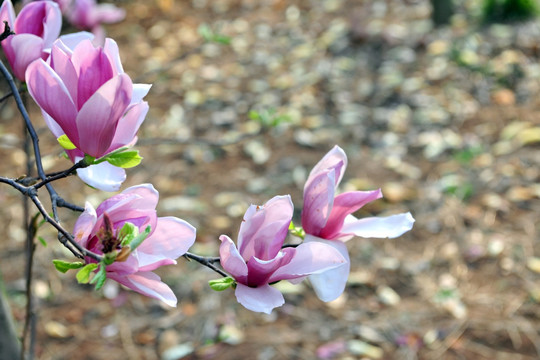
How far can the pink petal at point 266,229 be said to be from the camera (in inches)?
26.9

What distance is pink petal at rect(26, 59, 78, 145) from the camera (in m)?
0.62

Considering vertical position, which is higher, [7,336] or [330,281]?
[330,281]

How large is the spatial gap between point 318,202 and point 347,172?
2.08m

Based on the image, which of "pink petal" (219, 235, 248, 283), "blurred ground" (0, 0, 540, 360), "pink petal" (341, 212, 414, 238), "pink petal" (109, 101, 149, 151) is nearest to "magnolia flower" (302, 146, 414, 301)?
"pink petal" (341, 212, 414, 238)

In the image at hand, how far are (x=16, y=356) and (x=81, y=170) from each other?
1.87 ft

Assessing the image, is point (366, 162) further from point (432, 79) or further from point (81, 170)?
point (81, 170)

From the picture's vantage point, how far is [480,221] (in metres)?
2.50

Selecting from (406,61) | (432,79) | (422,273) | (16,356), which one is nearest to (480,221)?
(422,273)

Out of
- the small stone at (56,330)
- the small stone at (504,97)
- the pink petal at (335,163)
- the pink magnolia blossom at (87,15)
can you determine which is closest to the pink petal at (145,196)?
the pink petal at (335,163)

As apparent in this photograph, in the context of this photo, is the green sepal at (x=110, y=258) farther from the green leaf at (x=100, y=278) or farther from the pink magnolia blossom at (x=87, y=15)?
the pink magnolia blossom at (x=87, y=15)

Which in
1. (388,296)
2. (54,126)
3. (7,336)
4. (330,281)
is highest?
(54,126)

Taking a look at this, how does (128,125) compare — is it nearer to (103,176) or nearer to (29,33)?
(103,176)

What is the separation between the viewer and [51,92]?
0.63 m

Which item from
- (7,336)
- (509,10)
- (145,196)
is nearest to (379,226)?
(145,196)
